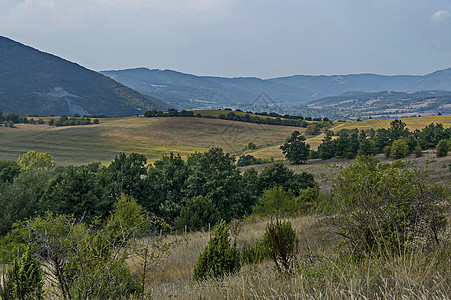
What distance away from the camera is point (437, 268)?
3832 mm

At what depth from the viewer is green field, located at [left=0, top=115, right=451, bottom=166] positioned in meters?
89.4

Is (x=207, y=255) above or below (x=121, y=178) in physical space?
above

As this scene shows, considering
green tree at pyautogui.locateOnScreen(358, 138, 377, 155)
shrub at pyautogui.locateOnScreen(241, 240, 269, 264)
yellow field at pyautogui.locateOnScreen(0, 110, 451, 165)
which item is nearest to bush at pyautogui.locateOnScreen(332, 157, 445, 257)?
shrub at pyautogui.locateOnScreen(241, 240, 269, 264)

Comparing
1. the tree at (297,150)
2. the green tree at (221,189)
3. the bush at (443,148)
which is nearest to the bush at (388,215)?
the green tree at (221,189)

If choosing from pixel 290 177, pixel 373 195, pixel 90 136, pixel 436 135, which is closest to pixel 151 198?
pixel 290 177

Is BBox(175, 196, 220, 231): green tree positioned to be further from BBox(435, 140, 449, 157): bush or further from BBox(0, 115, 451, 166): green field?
BBox(0, 115, 451, 166): green field

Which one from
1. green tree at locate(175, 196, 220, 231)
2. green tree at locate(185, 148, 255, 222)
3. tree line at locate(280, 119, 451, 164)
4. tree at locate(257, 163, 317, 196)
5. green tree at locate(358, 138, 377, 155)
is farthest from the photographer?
tree line at locate(280, 119, 451, 164)

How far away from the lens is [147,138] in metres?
103

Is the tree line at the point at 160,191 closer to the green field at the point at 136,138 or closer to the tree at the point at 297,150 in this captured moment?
the tree at the point at 297,150

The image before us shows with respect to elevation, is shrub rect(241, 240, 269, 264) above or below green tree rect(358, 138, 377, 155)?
above

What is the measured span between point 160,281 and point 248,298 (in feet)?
16.8

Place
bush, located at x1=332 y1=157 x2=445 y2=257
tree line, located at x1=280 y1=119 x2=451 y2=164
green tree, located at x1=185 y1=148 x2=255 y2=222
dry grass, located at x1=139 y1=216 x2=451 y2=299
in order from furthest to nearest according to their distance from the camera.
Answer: tree line, located at x1=280 y1=119 x2=451 y2=164 < green tree, located at x1=185 y1=148 x2=255 y2=222 < bush, located at x1=332 y1=157 x2=445 y2=257 < dry grass, located at x1=139 y1=216 x2=451 y2=299

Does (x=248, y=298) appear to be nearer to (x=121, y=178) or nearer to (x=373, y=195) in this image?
(x=373, y=195)

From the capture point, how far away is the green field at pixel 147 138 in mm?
89438
